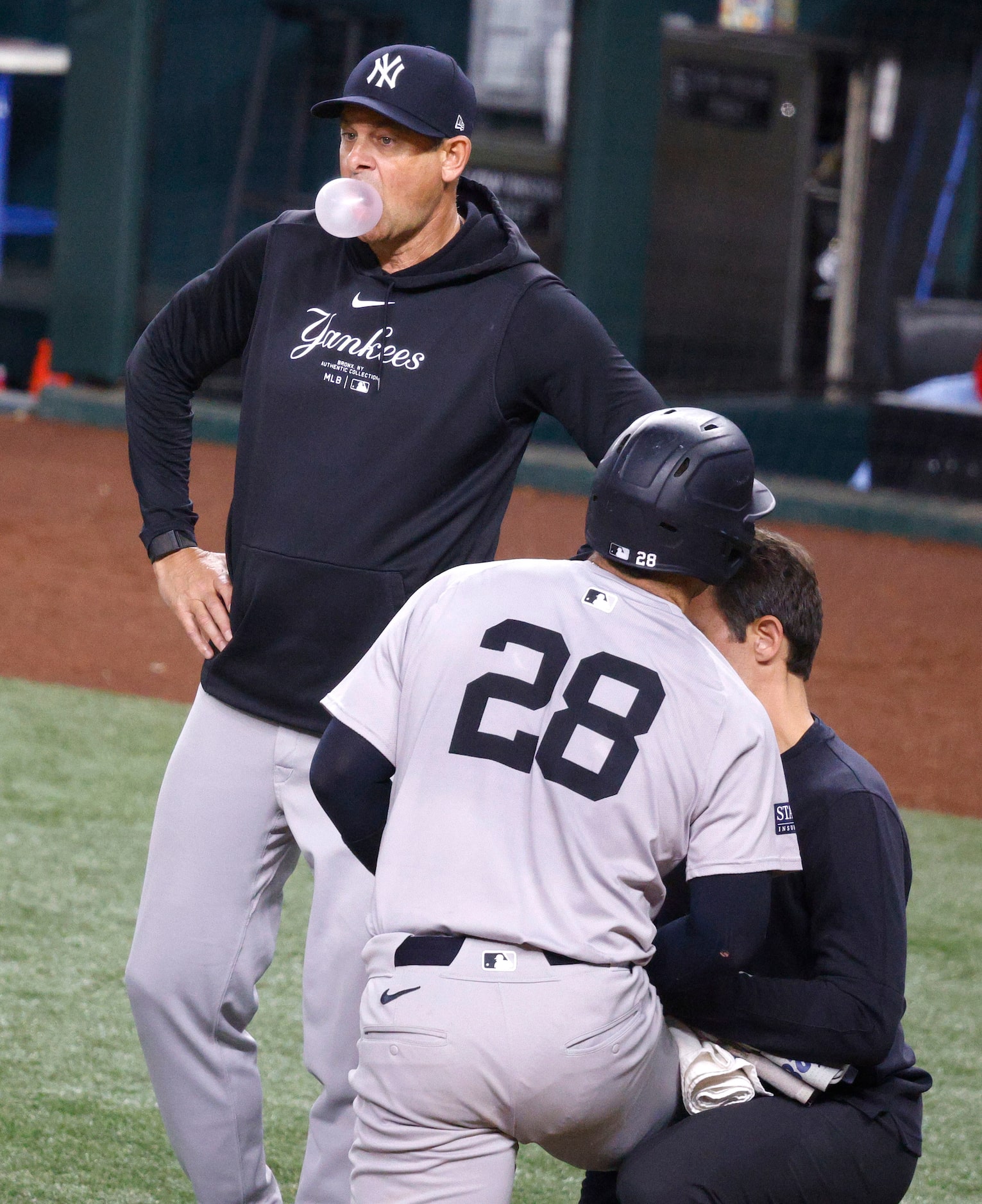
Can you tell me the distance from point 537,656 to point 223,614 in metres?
0.82

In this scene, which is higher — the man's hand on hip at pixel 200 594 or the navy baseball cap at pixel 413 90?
the navy baseball cap at pixel 413 90

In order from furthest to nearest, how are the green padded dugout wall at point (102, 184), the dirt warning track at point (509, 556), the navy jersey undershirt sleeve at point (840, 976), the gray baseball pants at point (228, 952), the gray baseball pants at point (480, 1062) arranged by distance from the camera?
1. the green padded dugout wall at point (102, 184)
2. the dirt warning track at point (509, 556)
3. the gray baseball pants at point (228, 952)
4. the navy jersey undershirt sleeve at point (840, 976)
5. the gray baseball pants at point (480, 1062)

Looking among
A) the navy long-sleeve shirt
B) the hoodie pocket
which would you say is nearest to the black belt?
the navy long-sleeve shirt

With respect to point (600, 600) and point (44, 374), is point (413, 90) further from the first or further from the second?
point (44, 374)

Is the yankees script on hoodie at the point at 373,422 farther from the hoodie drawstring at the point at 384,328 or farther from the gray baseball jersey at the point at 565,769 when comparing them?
the gray baseball jersey at the point at 565,769

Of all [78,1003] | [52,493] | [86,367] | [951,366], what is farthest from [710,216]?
[78,1003]

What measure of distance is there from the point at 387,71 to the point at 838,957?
126 cm

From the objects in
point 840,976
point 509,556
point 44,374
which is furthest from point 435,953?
point 44,374

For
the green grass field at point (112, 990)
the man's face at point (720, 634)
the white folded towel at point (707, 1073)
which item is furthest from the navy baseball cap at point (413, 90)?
the green grass field at point (112, 990)

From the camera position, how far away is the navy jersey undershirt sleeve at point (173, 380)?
2.45 m

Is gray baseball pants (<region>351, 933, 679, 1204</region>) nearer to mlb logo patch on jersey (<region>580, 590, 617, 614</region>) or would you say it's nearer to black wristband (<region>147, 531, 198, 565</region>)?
mlb logo patch on jersey (<region>580, 590, 617, 614</region>)

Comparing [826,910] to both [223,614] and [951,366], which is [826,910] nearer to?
[223,614]

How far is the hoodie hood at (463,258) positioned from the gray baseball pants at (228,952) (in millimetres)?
631

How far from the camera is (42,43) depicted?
38.3 feet
